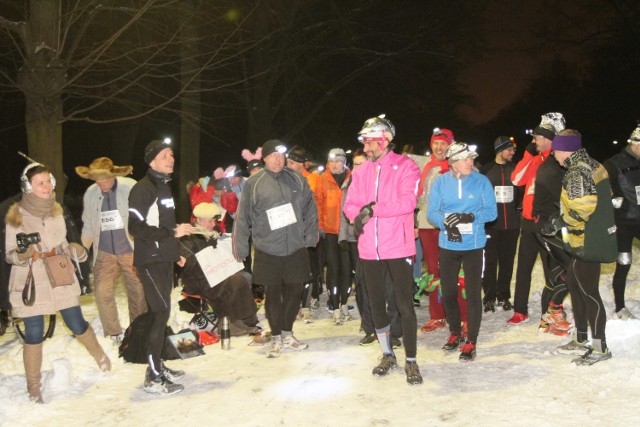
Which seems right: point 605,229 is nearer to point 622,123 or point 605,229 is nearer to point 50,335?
point 50,335

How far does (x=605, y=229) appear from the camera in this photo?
5910 mm

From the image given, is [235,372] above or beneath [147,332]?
beneath

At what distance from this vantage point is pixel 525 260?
7.79m

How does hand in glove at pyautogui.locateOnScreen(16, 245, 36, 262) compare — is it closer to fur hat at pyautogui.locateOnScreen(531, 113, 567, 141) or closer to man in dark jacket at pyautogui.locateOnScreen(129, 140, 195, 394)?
man in dark jacket at pyautogui.locateOnScreen(129, 140, 195, 394)

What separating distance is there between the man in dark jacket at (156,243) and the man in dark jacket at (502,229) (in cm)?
434

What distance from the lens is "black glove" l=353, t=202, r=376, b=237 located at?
5836mm

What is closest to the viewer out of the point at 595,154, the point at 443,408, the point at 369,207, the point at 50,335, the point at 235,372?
the point at 443,408

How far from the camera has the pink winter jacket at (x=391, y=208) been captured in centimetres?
586

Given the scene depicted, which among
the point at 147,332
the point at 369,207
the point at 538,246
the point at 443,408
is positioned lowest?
the point at 443,408

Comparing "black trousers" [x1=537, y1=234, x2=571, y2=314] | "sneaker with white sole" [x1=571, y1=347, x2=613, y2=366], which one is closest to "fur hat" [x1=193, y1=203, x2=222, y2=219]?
"black trousers" [x1=537, y1=234, x2=571, y2=314]

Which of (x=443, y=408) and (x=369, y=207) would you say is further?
(x=369, y=207)

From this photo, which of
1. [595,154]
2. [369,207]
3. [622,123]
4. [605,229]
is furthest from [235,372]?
[595,154]

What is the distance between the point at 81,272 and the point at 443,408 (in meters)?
3.57

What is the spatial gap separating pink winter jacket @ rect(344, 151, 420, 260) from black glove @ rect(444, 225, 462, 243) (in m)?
0.58
